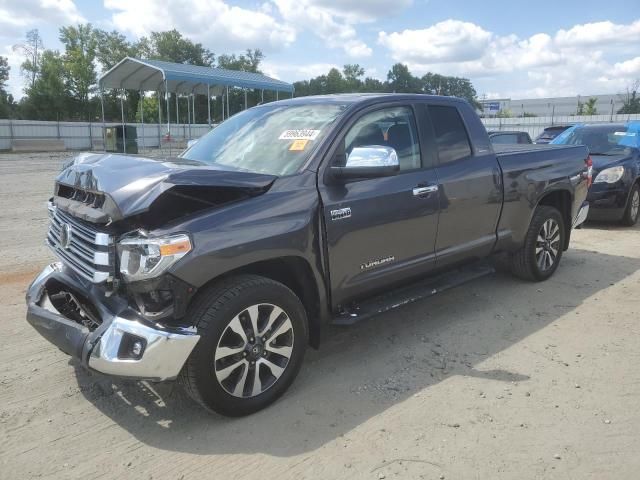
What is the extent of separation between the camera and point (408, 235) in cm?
405

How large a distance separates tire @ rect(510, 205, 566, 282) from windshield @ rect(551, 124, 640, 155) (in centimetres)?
472

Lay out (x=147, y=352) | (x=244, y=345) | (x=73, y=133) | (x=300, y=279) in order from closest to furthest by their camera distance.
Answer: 1. (x=147, y=352)
2. (x=244, y=345)
3. (x=300, y=279)
4. (x=73, y=133)

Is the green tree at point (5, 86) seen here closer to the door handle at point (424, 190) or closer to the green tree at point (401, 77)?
the green tree at point (401, 77)

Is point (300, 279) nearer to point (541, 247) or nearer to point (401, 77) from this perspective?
point (541, 247)

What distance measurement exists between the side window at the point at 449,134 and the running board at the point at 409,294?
1.01m

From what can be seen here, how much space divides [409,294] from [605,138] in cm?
773

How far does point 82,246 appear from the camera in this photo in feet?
10.5

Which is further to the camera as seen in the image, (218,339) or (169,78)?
(169,78)

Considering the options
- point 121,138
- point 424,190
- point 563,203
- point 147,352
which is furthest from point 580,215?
point 121,138

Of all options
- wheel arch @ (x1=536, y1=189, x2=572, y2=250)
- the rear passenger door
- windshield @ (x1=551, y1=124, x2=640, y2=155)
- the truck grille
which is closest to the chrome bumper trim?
the truck grille

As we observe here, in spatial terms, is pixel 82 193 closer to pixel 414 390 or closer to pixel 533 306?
pixel 414 390

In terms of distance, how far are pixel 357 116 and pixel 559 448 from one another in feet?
8.13

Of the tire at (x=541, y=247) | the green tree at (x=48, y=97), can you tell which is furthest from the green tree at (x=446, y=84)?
the tire at (x=541, y=247)

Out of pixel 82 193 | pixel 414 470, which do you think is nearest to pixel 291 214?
pixel 82 193
